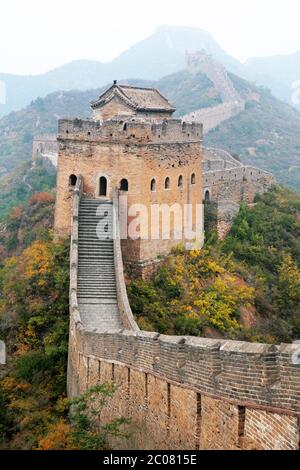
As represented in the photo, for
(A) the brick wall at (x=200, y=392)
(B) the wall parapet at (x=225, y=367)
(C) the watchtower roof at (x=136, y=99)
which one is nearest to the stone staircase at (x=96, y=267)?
(A) the brick wall at (x=200, y=392)

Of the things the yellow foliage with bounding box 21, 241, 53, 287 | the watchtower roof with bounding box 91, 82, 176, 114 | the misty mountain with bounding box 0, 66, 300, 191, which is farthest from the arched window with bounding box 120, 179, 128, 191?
the misty mountain with bounding box 0, 66, 300, 191

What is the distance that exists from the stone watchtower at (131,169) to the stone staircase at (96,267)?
0.79 metres

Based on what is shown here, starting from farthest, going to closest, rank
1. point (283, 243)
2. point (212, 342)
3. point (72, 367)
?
point (283, 243) → point (72, 367) → point (212, 342)

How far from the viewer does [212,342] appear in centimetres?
848

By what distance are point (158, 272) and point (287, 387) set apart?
14957 millimetres

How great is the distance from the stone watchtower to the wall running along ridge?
289 inches

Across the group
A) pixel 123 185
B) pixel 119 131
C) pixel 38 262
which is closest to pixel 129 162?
pixel 123 185

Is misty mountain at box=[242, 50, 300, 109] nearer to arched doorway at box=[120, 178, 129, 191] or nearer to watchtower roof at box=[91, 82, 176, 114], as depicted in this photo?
watchtower roof at box=[91, 82, 176, 114]

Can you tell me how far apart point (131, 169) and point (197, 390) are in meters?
13.0

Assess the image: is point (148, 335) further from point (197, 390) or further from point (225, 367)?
point (225, 367)

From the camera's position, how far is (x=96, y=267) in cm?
1948

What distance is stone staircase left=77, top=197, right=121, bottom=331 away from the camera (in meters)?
17.8

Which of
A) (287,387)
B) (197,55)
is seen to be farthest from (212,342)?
(197,55)
